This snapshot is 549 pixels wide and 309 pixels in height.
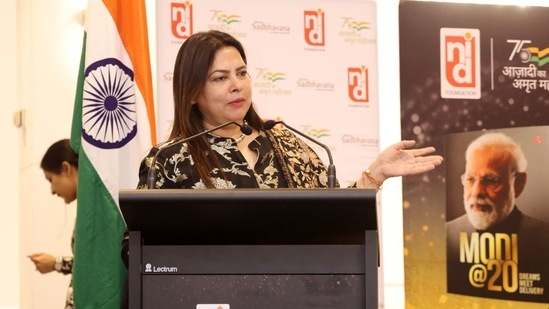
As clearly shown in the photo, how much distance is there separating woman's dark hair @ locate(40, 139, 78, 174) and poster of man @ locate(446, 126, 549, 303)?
216 cm

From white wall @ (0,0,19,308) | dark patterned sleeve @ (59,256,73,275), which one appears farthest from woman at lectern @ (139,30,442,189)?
white wall @ (0,0,19,308)

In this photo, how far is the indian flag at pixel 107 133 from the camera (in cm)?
337

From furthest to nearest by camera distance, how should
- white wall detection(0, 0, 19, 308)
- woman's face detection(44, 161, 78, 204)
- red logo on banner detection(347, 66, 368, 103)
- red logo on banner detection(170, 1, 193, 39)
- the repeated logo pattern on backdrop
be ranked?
white wall detection(0, 0, 19, 308)
red logo on banner detection(347, 66, 368, 103)
the repeated logo pattern on backdrop
red logo on banner detection(170, 1, 193, 39)
woman's face detection(44, 161, 78, 204)

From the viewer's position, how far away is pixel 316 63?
458 cm

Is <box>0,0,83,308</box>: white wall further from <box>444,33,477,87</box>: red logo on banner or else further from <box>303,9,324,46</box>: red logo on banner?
<box>444,33,477,87</box>: red logo on banner

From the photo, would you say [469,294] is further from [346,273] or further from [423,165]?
[346,273]

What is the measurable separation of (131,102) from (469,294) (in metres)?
2.33

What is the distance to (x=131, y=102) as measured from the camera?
3.59 m

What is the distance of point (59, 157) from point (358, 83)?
1.72 m

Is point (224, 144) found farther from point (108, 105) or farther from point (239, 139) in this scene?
point (108, 105)

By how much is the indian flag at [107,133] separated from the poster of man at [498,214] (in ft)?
6.54

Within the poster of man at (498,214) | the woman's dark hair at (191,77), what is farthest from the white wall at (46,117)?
the woman's dark hair at (191,77)

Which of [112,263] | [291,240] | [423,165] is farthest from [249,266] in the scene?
[112,263]

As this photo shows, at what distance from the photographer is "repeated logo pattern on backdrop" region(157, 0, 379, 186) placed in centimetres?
449
